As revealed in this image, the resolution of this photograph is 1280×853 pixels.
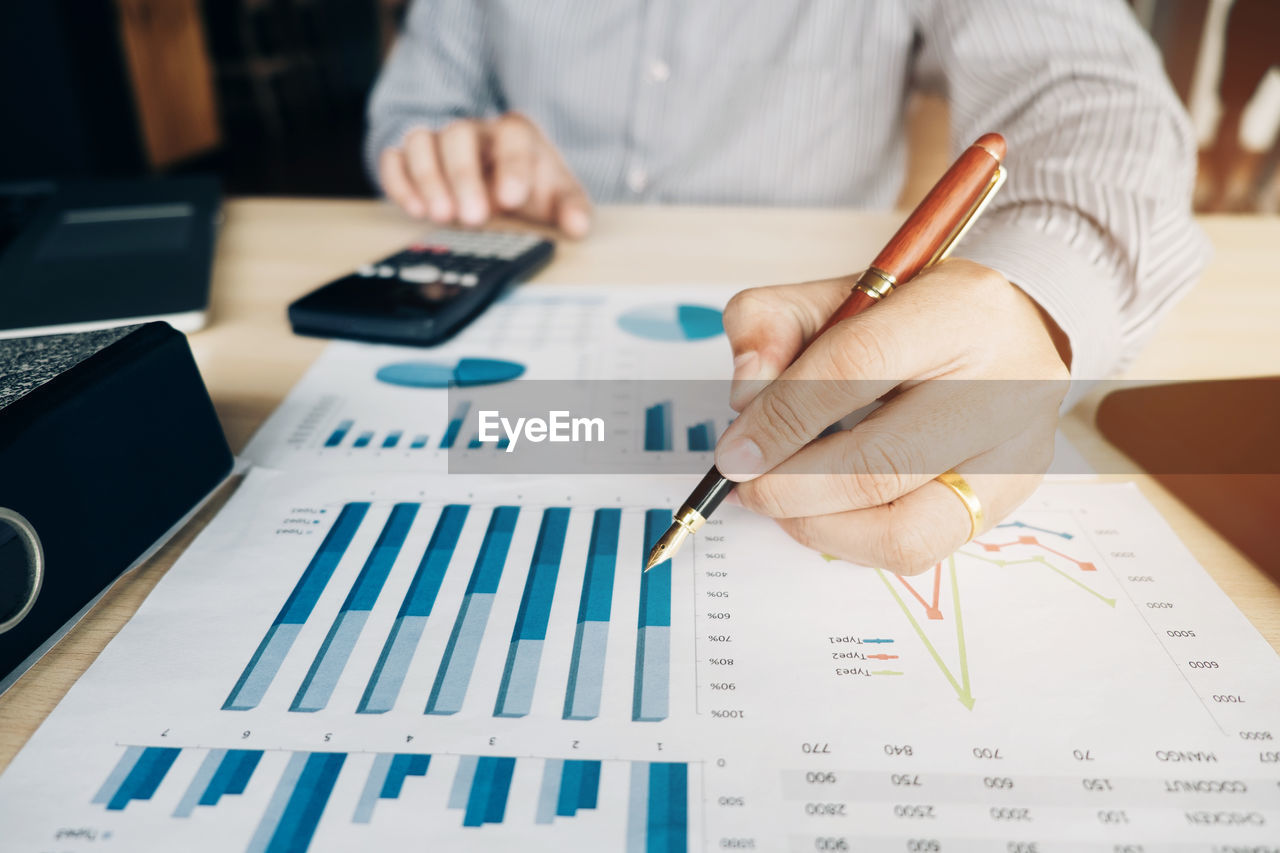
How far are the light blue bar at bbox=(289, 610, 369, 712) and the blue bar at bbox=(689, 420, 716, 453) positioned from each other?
6.9 inches

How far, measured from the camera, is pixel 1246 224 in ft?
2.23

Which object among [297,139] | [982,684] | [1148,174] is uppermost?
[1148,174]

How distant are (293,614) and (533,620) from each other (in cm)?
9

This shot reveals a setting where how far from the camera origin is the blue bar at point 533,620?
265mm

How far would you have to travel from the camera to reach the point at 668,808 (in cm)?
23

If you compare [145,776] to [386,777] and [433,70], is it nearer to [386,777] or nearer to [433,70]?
[386,777]

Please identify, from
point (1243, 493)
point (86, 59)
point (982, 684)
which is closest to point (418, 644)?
point (982, 684)

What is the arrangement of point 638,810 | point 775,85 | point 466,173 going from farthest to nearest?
point 775,85, point 466,173, point 638,810

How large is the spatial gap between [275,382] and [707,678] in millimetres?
315

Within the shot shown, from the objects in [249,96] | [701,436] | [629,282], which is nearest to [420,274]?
[629,282]

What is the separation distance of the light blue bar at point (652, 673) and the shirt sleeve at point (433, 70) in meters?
0.72

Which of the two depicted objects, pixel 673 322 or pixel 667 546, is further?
pixel 673 322

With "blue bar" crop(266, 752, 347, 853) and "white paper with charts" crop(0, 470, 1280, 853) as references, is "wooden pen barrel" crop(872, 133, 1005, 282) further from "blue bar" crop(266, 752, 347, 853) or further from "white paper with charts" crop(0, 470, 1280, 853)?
"blue bar" crop(266, 752, 347, 853)

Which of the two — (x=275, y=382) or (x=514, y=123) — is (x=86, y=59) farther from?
(x=275, y=382)
